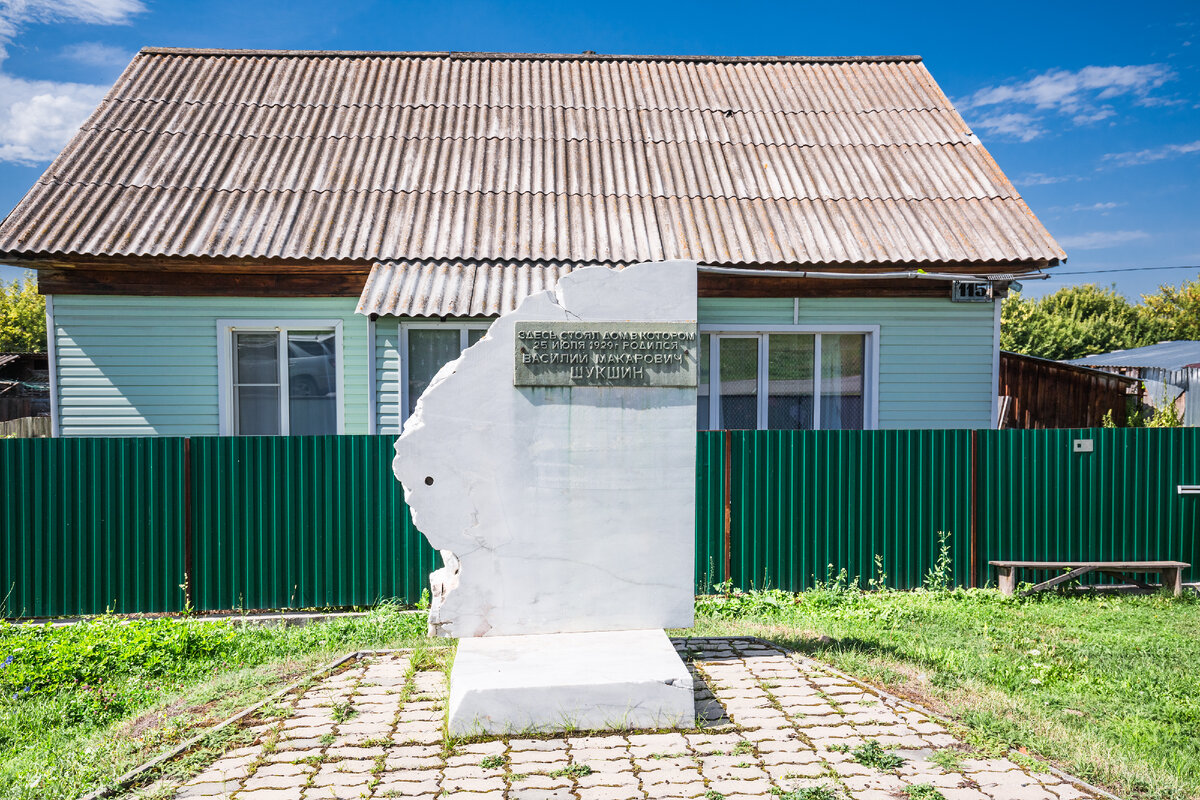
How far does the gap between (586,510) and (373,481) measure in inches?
118

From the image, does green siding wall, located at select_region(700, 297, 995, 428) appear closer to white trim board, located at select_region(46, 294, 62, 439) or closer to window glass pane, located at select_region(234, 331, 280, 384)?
window glass pane, located at select_region(234, 331, 280, 384)

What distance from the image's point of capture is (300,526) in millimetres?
7707

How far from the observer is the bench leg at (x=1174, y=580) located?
8.16 meters

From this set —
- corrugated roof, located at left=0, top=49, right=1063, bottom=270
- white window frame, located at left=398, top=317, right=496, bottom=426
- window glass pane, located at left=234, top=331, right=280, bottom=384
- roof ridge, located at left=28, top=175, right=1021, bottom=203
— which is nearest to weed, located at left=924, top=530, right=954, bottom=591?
corrugated roof, located at left=0, top=49, right=1063, bottom=270

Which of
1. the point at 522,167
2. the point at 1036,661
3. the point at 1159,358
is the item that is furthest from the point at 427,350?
the point at 1159,358

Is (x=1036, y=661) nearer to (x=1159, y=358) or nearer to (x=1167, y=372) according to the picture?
(x=1167, y=372)

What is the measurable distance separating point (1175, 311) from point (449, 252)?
43.7 meters

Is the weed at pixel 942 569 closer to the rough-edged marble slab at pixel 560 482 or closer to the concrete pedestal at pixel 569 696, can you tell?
the rough-edged marble slab at pixel 560 482

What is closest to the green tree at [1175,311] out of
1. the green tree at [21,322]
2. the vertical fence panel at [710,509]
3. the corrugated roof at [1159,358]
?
the corrugated roof at [1159,358]

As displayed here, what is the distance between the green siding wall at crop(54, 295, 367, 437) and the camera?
10.0 meters

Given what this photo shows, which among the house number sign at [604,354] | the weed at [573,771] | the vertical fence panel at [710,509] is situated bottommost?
the weed at [573,771]

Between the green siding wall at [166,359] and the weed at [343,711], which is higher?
the green siding wall at [166,359]

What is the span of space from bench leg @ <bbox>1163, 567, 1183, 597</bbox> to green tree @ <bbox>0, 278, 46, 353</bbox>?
46.3 meters

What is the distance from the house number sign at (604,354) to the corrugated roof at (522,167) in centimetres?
452
